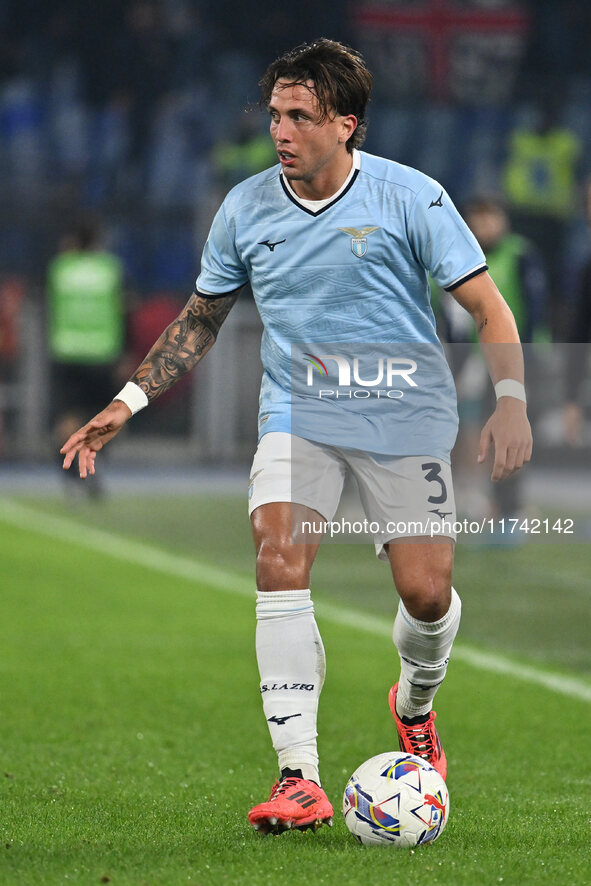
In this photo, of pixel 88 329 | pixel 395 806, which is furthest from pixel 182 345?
pixel 88 329

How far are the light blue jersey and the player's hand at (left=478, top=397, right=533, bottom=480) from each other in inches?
11.9

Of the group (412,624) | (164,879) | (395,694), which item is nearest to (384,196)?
(412,624)

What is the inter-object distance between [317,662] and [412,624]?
1.12 feet

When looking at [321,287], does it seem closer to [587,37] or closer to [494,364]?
[494,364]

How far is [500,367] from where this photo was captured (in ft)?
11.6

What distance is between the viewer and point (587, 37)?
2141 cm

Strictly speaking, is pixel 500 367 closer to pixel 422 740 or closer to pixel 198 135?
pixel 422 740

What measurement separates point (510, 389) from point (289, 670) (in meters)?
0.84

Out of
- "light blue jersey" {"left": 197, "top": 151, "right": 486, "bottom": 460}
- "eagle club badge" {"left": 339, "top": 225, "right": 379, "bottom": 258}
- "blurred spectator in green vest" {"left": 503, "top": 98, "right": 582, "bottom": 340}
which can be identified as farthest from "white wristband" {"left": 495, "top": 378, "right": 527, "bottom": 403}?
"blurred spectator in green vest" {"left": 503, "top": 98, "right": 582, "bottom": 340}

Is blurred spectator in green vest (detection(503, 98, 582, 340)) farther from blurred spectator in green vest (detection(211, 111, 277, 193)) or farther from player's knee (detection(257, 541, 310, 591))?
player's knee (detection(257, 541, 310, 591))

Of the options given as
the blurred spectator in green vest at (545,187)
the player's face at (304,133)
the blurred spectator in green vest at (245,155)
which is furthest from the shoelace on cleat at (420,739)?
the blurred spectator in green vest at (545,187)

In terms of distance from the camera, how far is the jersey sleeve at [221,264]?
3789 mm

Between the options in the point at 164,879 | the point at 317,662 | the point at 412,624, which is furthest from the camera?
the point at 412,624

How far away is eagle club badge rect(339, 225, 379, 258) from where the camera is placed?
3629 mm
